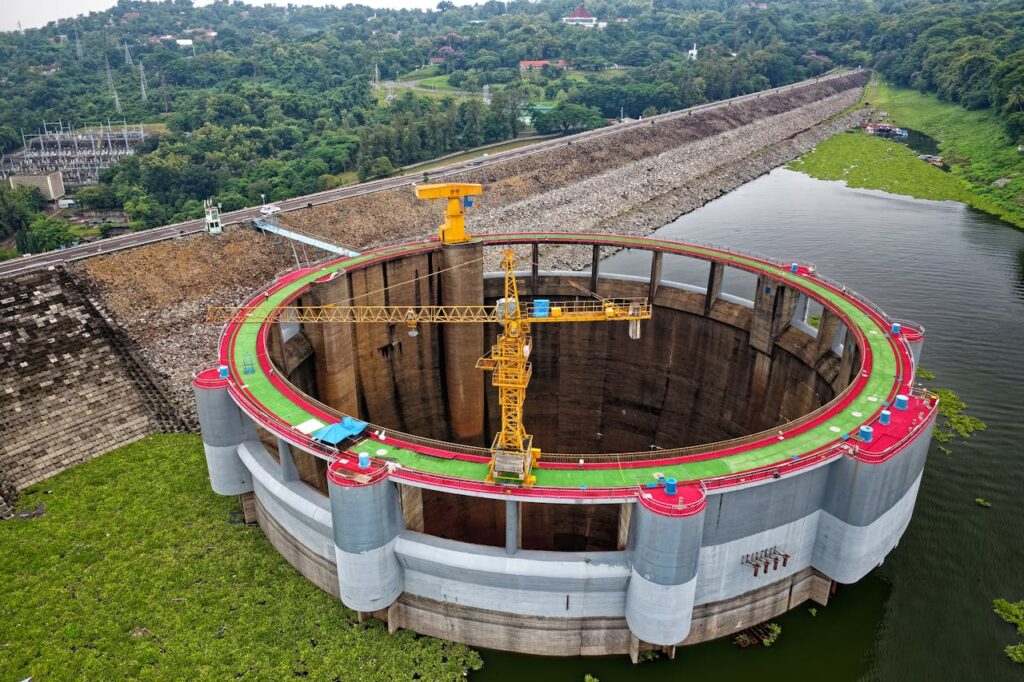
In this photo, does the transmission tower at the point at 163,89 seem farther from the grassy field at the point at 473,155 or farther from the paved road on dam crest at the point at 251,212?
the paved road on dam crest at the point at 251,212

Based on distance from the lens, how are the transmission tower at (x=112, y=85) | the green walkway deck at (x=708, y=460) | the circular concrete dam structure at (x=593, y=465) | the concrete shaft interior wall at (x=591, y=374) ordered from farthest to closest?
the transmission tower at (x=112, y=85), the concrete shaft interior wall at (x=591, y=374), the green walkway deck at (x=708, y=460), the circular concrete dam structure at (x=593, y=465)

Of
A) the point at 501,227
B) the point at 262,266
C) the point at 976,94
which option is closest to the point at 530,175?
the point at 501,227

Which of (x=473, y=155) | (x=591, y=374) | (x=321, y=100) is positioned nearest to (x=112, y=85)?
(x=321, y=100)

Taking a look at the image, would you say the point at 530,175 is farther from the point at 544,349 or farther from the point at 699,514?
the point at 699,514

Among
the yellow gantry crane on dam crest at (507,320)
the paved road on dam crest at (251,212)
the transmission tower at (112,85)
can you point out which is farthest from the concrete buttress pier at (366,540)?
the transmission tower at (112,85)

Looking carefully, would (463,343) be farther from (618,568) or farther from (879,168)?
(879,168)
